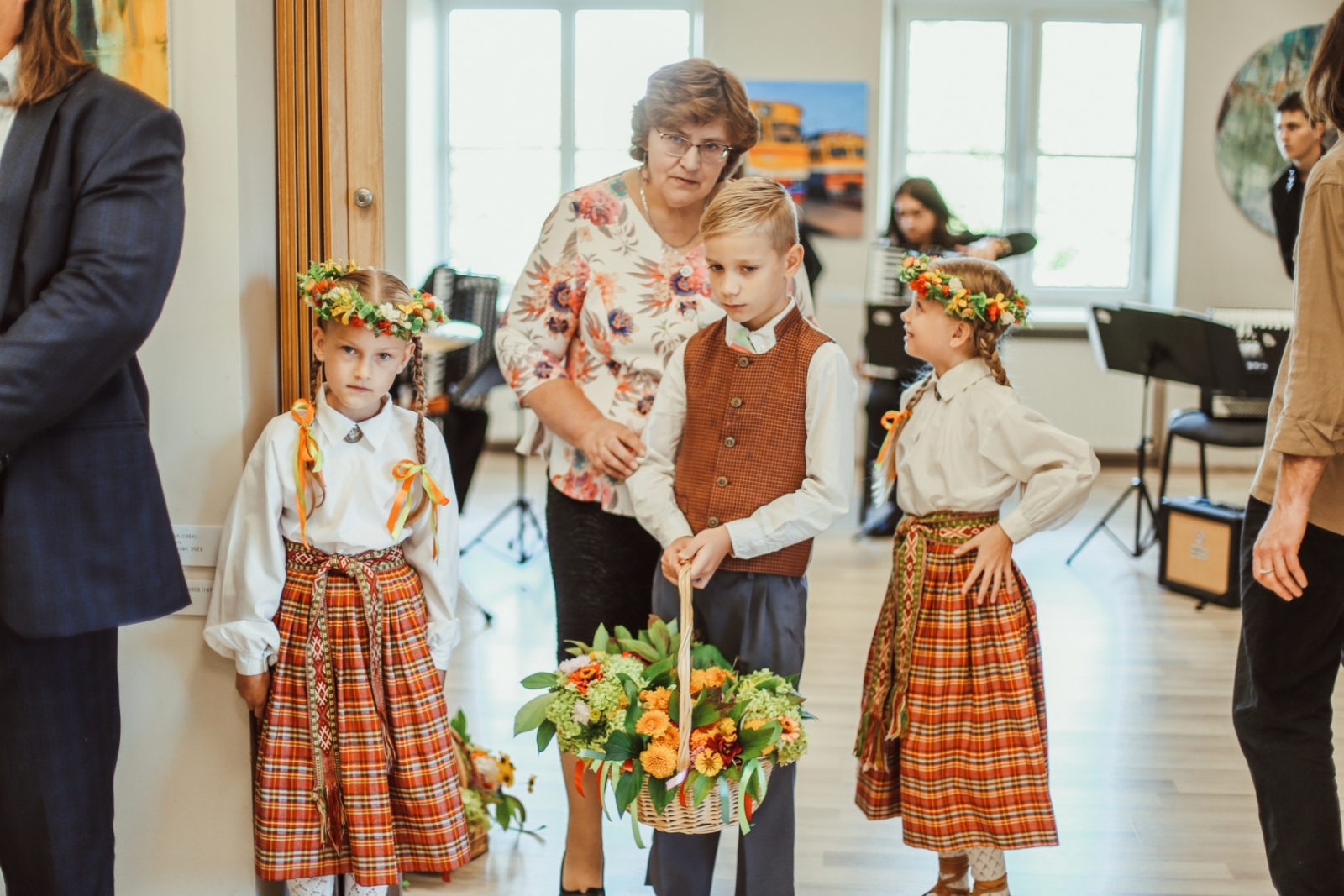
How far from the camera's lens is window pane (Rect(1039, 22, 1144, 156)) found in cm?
789

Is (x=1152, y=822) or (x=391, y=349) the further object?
(x=1152, y=822)

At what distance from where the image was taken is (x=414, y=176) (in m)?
7.41

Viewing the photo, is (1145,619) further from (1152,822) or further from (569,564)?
(569,564)

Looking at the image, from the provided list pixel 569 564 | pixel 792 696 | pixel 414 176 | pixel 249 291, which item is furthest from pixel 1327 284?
pixel 414 176

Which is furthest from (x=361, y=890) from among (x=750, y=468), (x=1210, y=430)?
(x=1210, y=430)

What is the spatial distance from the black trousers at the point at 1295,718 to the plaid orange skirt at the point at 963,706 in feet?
1.25

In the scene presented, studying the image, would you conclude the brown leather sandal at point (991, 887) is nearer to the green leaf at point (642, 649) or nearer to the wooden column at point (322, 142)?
the green leaf at point (642, 649)

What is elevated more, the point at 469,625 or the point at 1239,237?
Result: the point at 1239,237

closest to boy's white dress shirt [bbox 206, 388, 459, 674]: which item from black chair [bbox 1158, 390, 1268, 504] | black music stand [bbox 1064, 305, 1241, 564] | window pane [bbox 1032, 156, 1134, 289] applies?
black music stand [bbox 1064, 305, 1241, 564]

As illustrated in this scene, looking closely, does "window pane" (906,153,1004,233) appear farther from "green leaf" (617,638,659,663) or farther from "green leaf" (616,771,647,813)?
"green leaf" (616,771,647,813)

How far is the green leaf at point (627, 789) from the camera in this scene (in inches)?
71.9

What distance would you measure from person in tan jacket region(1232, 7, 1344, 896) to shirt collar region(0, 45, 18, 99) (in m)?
1.83

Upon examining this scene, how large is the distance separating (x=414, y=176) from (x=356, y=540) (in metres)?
5.69

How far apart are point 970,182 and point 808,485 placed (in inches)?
254
